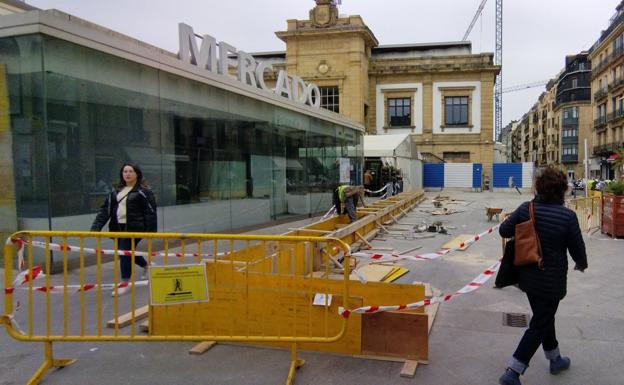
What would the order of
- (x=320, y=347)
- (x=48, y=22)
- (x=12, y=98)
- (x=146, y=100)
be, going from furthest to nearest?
(x=146, y=100)
(x=12, y=98)
(x=48, y=22)
(x=320, y=347)

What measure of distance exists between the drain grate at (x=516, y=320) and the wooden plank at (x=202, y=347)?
10.2 ft

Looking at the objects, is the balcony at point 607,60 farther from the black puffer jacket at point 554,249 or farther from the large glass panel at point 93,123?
the black puffer jacket at point 554,249

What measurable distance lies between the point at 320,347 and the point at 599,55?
2734 inches

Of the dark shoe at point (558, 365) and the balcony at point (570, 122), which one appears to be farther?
the balcony at point (570, 122)

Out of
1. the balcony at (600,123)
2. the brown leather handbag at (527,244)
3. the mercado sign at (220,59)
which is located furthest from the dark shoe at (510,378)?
the balcony at (600,123)

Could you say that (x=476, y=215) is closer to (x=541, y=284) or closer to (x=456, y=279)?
(x=456, y=279)

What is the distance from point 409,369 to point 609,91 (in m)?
63.6

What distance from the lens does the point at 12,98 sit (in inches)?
297

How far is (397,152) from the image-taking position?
29844 mm

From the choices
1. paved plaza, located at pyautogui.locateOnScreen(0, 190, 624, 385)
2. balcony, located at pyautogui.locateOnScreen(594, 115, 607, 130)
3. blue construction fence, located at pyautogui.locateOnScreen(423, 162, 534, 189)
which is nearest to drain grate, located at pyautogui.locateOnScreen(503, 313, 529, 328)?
paved plaza, located at pyautogui.locateOnScreen(0, 190, 624, 385)

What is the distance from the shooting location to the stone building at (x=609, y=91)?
5297 centimetres

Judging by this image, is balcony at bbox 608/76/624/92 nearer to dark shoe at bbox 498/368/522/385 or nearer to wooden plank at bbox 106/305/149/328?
dark shoe at bbox 498/368/522/385

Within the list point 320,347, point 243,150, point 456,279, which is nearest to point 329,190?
point 243,150

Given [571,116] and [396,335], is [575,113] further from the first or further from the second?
[396,335]
